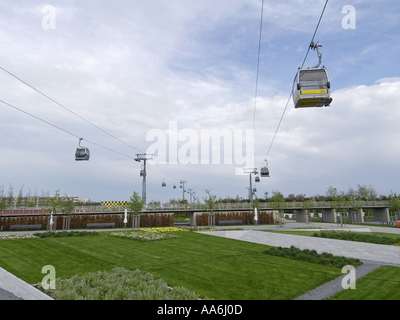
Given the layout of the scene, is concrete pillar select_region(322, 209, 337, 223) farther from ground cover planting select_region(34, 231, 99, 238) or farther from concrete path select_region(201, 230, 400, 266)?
ground cover planting select_region(34, 231, 99, 238)

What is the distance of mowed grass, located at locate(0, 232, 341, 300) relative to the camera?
8719 mm

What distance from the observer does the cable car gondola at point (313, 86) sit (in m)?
12.0

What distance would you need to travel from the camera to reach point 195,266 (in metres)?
11.6

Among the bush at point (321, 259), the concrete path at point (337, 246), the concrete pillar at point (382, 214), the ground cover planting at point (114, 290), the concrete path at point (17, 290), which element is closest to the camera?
the ground cover planting at point (114, 290)

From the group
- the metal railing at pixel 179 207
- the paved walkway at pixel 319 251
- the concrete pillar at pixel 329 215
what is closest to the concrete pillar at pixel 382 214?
the metal railing at pixel 179 207

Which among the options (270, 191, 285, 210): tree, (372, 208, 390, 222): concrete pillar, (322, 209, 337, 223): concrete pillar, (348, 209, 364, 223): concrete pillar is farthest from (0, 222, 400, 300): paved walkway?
(372, 208, 390, 222): concrete pillar

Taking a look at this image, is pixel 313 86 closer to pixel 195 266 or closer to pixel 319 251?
pixel 195 266

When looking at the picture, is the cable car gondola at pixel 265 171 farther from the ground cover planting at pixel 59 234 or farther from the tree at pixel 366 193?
the tree at pixel 366 193

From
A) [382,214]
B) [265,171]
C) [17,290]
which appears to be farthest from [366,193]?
[17,290]

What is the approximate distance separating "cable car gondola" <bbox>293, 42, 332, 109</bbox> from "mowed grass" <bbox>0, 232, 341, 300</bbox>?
7.82 m

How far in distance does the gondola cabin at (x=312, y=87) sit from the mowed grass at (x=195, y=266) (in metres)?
7.81
